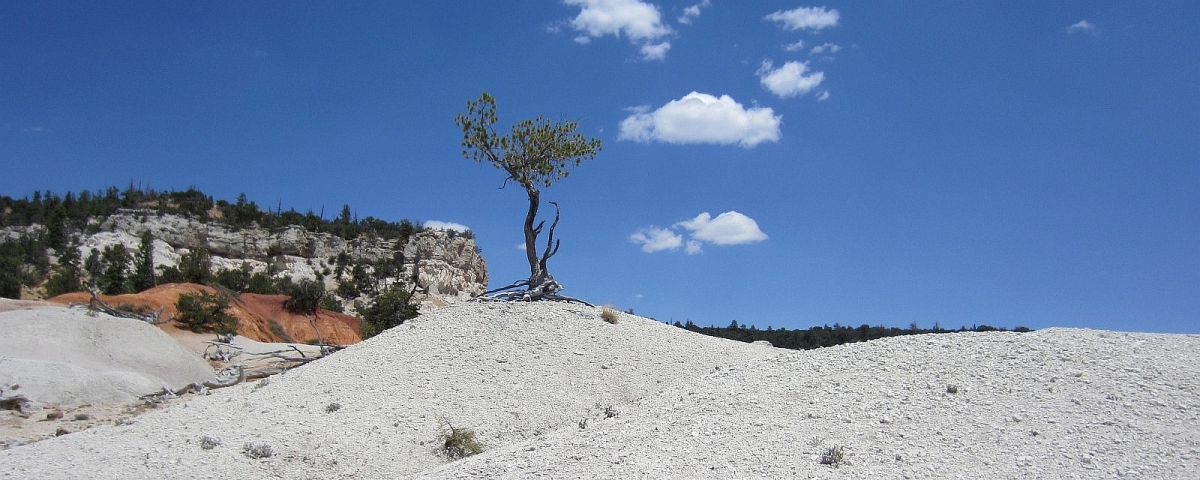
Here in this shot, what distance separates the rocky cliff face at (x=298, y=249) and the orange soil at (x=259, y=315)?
8104 millimetres

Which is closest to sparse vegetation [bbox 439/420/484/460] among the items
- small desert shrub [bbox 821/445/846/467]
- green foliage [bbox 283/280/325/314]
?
small desert shrub [bbox 821/445/846/467]

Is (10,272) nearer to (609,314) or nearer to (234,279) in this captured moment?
(234,279)

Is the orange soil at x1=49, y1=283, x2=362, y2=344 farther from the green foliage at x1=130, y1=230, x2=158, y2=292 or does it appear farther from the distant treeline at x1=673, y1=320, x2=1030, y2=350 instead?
the distant treeline at x1=673, y1=320, x2=1030, y2=350

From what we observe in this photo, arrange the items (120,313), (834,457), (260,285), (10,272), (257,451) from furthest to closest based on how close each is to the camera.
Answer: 1. (260,285)
2. (10,272)
3. (120,313)
4. (257,451)
5. (834,457)

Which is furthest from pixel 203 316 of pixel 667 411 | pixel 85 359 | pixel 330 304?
pixel 667 411

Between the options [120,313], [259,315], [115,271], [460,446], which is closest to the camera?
[460,446]

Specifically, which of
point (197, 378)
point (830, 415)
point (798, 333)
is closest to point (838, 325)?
point (798, 333)

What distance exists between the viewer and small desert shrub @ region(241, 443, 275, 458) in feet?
30.5

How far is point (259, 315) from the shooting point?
111ft

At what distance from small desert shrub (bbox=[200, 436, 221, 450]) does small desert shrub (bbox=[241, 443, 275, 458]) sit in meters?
0.48

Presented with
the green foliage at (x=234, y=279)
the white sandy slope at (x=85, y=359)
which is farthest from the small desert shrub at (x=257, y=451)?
the green foliage at (x=234, y=279)

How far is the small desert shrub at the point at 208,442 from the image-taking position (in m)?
9.59

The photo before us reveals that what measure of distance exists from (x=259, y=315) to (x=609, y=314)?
81.2 feet

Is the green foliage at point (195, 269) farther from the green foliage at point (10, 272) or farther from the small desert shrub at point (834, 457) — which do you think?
the small desert shrub at point (834, 457)
